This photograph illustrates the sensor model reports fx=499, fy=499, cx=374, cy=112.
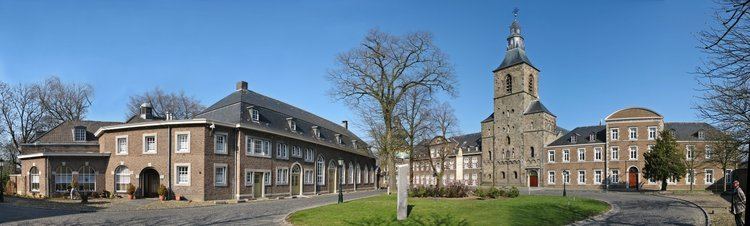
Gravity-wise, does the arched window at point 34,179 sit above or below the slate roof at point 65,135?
below

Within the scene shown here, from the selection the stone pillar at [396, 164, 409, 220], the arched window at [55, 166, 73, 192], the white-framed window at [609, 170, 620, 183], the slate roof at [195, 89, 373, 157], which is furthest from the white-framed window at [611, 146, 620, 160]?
the arched window at [55, 166, 73, 192]

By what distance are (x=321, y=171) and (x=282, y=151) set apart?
754 centimetres

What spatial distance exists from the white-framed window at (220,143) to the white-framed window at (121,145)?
6.47 metres

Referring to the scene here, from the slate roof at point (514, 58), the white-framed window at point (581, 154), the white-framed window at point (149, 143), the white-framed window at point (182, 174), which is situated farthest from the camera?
the slate roof at point (514, 58)

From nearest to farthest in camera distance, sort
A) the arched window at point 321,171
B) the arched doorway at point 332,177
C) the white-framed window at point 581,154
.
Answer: the arched window at point 321,171 < the arched doorway at point 332,177 < the white-framed window at point 581,154

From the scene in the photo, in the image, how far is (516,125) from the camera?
6600 centimetres

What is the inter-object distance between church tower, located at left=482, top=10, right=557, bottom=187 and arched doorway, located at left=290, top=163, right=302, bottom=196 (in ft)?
110

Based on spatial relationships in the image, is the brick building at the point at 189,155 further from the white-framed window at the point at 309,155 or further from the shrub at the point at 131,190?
the shrub at the point at 131,190

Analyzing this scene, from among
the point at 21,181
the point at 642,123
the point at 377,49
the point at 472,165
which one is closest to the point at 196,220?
the point at 377,49

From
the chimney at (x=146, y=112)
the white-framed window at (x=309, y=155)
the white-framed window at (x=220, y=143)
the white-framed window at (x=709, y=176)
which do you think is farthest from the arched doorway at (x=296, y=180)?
the white-framed window at (x=709, y=176)

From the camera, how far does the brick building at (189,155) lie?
30.1m

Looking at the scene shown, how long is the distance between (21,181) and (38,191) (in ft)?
15.5

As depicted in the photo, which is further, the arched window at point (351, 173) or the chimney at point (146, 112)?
the arched window at point (351, 173)

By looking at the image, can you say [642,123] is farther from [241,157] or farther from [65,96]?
[65,96]
